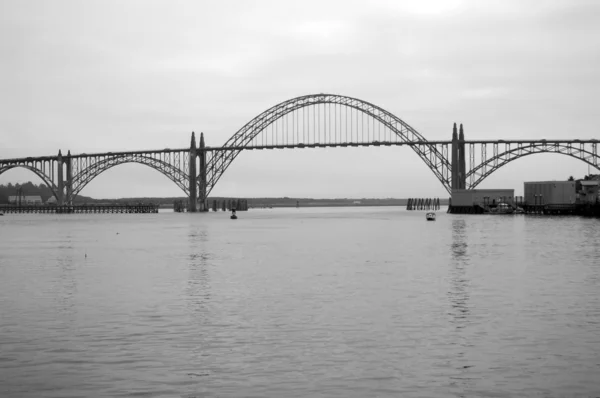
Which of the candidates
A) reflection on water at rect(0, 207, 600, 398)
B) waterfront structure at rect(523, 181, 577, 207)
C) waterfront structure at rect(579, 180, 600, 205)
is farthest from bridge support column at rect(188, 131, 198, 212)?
reflection on water at rect(0, 207, 600, 398)

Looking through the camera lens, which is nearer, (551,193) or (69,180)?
(551,193)

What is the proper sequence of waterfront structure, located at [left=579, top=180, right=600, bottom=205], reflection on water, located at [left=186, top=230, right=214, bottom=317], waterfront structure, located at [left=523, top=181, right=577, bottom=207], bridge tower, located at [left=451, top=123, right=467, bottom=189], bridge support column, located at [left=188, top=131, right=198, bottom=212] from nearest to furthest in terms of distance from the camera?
reflection on water, located at [left=186, top=230, right=214, bottom=317], waterfront structure, located at [left=579, top=180, right=600, bottom=205], waterfront structure, located at [left=523, top=181, right=577, bottom=207], bridge tower, located at [left=451, top=123, right=467, bottom=189], bridge support column, located at [left=188, top=131, right=198, bottom=212]

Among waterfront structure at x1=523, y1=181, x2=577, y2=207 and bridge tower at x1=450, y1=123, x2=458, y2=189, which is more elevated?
bridge tower at x1=450, y1=123, x2=458, y2=189

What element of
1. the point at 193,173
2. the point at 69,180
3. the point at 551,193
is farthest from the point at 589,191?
the point at 69,180

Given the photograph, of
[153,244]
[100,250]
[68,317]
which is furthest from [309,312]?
[153,244]

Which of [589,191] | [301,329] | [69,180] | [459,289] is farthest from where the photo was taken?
[69,180]

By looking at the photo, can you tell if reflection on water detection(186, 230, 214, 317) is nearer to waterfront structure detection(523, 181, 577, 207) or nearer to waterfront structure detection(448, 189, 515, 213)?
waterfront structure detection(523, 181, 577, 207)

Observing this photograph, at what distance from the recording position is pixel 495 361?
16172 millimetres

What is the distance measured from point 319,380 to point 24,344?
25.3ft

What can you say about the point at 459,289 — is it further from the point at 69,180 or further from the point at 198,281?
the point at 69,180

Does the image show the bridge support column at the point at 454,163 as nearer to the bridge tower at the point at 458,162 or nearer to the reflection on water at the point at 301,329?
the bridge tower at the point at 458,162

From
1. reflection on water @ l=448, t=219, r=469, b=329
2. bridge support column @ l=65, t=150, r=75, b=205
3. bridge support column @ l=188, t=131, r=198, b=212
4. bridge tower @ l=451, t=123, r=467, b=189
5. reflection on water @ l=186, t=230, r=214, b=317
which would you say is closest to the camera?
reflection on water @ l=448, t=219, r=469, b=329

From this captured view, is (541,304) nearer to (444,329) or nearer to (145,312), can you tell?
(444,329)

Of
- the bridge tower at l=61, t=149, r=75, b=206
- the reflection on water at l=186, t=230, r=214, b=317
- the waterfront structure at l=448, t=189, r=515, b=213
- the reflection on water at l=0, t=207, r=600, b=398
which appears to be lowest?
the reflection on water at l=0, t=207, r=600, b=398
